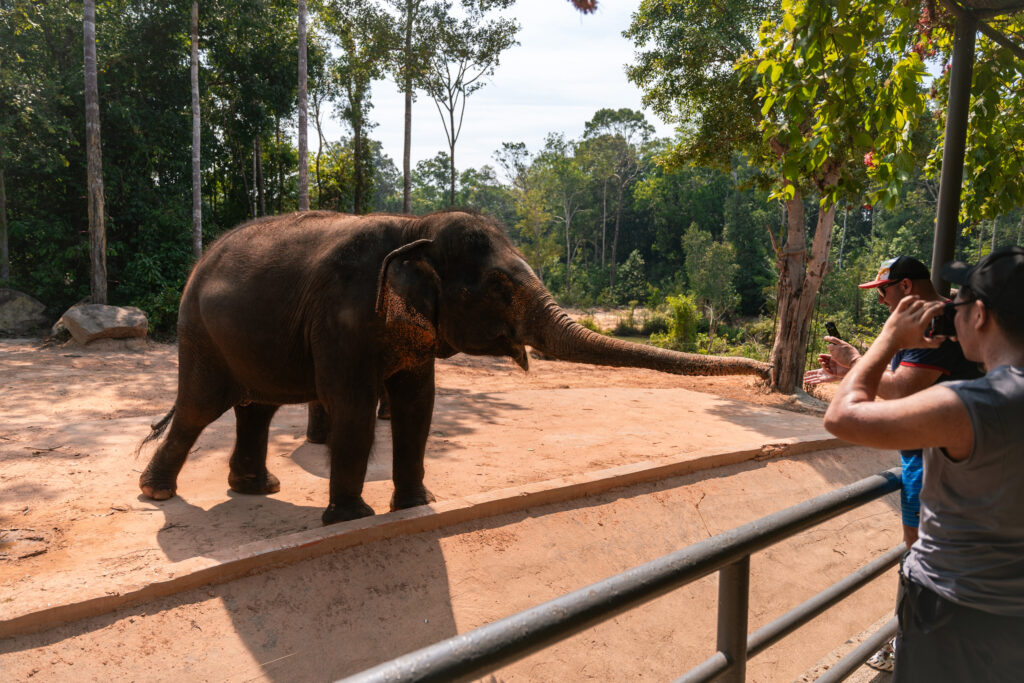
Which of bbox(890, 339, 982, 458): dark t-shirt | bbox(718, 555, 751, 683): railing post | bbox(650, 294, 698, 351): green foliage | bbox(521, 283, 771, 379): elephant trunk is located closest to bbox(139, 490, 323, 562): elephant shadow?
bbox(521, 283, 771, 379): elephant trunk

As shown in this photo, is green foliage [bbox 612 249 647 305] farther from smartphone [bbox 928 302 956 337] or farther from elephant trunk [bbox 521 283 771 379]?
smartphone [bbox 928 302 956 337]

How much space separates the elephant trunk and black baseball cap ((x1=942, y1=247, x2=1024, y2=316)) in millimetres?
1615

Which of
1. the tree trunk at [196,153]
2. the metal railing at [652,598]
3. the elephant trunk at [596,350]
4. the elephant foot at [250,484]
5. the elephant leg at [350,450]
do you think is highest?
the tree trunk at [196,153]

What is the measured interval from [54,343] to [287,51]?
37.2 ft

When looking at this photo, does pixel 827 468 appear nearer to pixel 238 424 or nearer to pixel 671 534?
pixel 671 534

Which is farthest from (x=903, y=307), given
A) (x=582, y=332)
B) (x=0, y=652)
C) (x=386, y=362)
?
(x=0, y=652)

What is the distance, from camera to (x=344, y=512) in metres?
4.16

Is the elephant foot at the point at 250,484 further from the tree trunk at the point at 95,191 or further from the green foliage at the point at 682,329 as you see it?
the green foliage at the point at 682,329

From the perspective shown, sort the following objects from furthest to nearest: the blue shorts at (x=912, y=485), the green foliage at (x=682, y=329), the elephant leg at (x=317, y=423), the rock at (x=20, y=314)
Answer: the green foliage at (x=682, y=329)
the rock at (x=20, y=314)
the elephant leg at (x=317, y=423)
the blue shorts at (x=912, y=485)

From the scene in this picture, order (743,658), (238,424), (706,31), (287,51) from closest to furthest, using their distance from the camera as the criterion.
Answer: (743,658)
(238,424)
(706,31)
(287,51)

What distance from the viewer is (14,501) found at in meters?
4.68

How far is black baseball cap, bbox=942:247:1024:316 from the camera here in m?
1.48

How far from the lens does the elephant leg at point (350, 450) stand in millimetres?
4016

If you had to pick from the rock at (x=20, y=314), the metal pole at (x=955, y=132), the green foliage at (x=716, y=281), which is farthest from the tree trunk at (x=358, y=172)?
the metal pole at (x=955, y=132)
